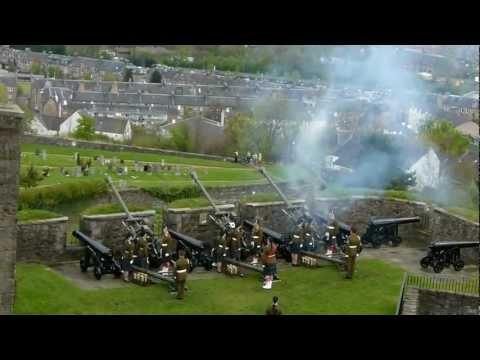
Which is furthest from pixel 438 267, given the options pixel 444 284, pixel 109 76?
pixel 109 76

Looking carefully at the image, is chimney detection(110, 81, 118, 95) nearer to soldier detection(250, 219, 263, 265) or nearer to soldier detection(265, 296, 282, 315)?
soldier detection(250, 219, 263, 265)

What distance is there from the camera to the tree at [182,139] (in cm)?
3656

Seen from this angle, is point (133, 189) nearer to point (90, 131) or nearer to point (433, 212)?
point (433, 212)

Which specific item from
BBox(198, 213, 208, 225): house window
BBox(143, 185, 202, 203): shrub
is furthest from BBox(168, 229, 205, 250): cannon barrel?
BBox(143, 185, 202, 203): shrub

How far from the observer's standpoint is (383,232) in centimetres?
1997

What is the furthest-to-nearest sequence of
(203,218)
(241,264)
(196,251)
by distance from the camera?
(203,218) < (196,251) < (241,264)

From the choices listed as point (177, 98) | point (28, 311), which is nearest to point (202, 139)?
point (177, 98)

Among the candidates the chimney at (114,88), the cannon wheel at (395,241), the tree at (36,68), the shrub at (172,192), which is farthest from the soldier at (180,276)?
the chimney at (114,88)

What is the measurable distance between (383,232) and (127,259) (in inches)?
246

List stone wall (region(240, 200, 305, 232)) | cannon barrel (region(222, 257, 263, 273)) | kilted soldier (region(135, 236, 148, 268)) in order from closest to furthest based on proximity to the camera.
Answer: kilted soldier (region(135, 236, 148, 268)) < cannon barrel (region(222, 257, 263, 273)) < stone wall (region(240, 200, 305, 232))

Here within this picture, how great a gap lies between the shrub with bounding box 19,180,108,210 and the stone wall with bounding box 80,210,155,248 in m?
6.61

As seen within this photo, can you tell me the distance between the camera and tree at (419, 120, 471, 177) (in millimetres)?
40750

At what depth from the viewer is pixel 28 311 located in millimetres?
13672

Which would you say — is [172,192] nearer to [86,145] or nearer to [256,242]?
[256,242]
